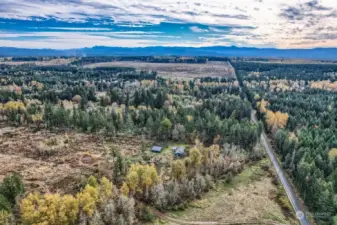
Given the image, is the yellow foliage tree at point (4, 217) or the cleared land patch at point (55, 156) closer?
the yellow foliage tree at point (4, 217)

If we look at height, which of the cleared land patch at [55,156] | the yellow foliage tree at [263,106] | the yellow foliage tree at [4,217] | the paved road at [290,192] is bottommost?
the paved road at [290,192]

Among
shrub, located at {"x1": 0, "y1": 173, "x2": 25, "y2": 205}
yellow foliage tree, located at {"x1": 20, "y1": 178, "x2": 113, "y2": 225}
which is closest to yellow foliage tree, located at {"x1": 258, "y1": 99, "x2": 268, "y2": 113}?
yellow foliage tree, located at {"x1": 20, "y1": 178, "x2": 113, "y2": 225}

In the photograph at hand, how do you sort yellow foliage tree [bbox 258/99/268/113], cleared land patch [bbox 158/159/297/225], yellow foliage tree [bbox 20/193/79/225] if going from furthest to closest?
yellow foliage tree [bbox 258/99/268/113] → cleared land patch [bbox 158/159/297/225] → yellow foliage tree [bbox 20/193/79/225]

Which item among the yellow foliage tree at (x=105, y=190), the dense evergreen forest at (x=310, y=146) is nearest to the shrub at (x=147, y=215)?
the yellow foliage tree at (x=105, y=190)

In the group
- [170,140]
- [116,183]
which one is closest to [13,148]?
[116,183]

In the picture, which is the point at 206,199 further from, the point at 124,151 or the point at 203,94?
the point at 203,94

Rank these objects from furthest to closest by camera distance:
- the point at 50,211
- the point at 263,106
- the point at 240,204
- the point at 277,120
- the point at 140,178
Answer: the point at 263,106, the point at 277,120, the point at 240,204, the point at 140,178, the point at 50,211

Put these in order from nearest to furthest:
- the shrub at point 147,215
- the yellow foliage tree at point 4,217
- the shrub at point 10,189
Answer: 1. the yellow foliage tree at point 4,217
2. the shrub at point 10,189
3. the shrub at point 147,215

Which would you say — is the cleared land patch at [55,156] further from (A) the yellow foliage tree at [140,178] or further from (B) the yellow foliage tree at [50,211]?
(B) the yellow foliage tree at [50,211]

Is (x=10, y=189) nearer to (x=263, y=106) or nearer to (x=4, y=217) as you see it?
(x=4, y=217)

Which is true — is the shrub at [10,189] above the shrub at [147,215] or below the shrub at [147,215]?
above

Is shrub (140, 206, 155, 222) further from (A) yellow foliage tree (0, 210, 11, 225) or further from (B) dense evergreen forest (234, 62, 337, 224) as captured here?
(B) dense evergreen forest (234, 62, 337, 224)

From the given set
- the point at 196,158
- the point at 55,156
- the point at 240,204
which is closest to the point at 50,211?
the point at 196,158
